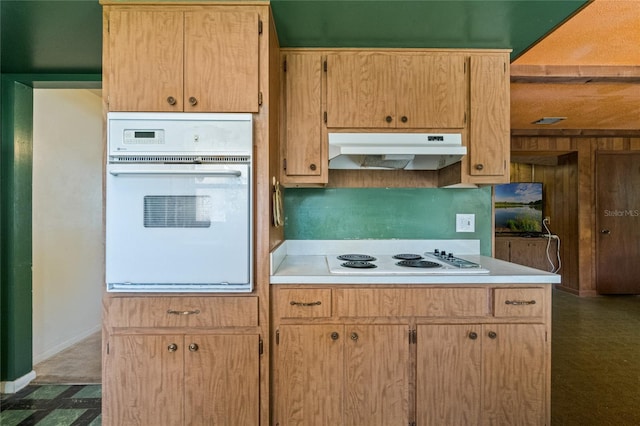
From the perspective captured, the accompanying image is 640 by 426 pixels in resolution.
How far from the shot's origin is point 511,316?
1.54 meters

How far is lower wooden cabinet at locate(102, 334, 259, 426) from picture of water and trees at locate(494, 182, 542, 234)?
5224 millimetres

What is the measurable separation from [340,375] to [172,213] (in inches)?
43.6

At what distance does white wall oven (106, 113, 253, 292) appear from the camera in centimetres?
146

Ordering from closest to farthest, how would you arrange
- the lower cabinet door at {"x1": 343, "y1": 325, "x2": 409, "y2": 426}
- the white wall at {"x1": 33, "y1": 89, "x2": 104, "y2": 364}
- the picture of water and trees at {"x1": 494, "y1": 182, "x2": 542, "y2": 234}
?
1. the lower cabinet door at {"x1": 343, "y1": 325, "x2": 409, "y2": 426}
2. the white wall at {"x1": 33, "y1": 89, "x2": 104, "y2": 364}
3. the picture of water and trees at {"x1": 494, "y1": 182, "x2": 542, "y2": 234}

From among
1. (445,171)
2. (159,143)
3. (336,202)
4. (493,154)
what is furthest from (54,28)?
(493,154)

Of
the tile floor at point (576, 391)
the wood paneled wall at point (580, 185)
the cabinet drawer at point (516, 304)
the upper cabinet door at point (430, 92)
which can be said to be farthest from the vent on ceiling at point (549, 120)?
the cabinet drawer at point (516, 304)

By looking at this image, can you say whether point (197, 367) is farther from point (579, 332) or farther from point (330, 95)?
point (579, 332)

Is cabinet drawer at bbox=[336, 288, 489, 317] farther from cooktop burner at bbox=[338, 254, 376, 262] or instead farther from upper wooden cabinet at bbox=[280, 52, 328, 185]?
upper wooden cabinet at bbox=[280, 52, 328, 185]

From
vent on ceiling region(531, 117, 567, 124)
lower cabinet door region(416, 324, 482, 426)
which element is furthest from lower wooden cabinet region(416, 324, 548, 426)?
vent on ceiling region(531, 117, 567, 124)

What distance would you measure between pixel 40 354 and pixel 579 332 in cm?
490

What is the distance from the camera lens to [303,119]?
190cm

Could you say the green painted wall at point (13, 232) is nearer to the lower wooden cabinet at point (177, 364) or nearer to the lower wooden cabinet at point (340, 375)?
the lower wooden cabinet at point (177, 364)

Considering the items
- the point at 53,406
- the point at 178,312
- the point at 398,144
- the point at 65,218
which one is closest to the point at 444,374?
the point at 398,144

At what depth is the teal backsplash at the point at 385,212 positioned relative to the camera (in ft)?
7.27
